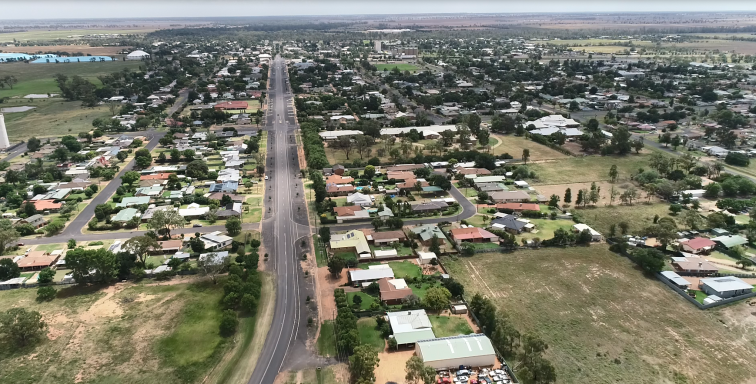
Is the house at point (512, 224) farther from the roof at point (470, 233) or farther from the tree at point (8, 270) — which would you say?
the tree at point (8, 270)

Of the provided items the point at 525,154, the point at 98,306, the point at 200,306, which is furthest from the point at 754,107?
the point at 98,306

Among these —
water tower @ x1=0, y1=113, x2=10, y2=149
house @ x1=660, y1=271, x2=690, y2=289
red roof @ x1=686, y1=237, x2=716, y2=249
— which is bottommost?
house @ x1=660, y1=271, x2=690, y2=289

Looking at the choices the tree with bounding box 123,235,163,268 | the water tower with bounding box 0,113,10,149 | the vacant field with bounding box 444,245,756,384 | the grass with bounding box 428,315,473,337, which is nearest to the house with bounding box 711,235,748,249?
the vacant field with bounding box 444,245,756,384

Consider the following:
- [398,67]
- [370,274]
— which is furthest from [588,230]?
[398,67]

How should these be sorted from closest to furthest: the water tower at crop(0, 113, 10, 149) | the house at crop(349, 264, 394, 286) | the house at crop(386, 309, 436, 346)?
the house at crop(386, 309, 436, 346)
the house at crop(349, 264, 394, 286)
the water tower at crop(0, 113, 10, 149)

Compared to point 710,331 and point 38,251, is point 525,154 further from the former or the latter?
point 38,251

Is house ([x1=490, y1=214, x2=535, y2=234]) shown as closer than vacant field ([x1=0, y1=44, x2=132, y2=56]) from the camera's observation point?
Yes

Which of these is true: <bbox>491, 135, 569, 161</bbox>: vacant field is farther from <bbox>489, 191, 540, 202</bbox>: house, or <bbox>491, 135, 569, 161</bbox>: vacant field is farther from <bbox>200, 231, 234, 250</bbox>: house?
<bbox>200, 231, 234, 250</bbox>: house

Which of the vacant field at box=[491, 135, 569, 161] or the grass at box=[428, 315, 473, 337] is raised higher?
the vacant field at box=[491, 135, 569, 161]
